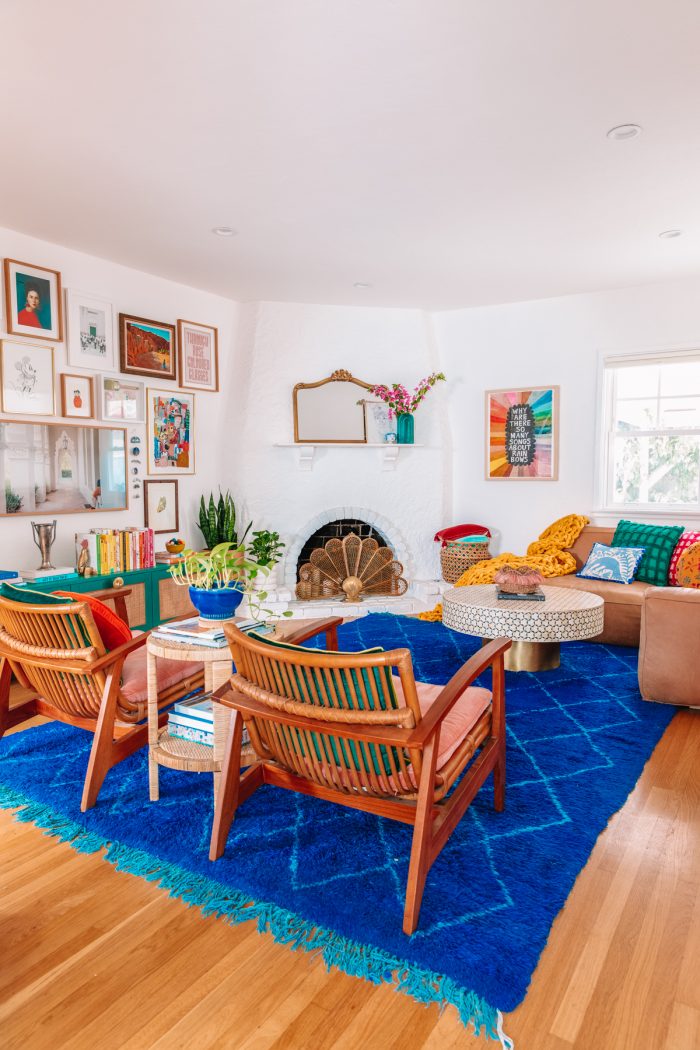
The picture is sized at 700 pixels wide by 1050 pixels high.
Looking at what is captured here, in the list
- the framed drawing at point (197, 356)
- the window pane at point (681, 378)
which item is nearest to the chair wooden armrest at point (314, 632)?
the framed drawing at point (197, 356)

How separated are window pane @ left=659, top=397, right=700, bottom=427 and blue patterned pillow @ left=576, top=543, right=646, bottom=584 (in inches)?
47.9

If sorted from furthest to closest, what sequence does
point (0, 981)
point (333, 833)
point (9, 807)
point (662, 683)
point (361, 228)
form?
point (361, 228) → point (662, 683) → point (9, 807) → point (333, 833) → point (0, 981)

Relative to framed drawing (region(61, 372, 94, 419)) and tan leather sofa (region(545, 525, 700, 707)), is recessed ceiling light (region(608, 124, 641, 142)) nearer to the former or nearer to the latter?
tan leather sofa (region(545, 525, 700, 707))

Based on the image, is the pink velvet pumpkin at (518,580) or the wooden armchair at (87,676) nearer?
the wooden armchair at (87,676)

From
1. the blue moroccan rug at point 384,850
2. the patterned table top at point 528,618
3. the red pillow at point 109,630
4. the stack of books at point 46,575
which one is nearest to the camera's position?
the blue moroccan rug at point 384,850

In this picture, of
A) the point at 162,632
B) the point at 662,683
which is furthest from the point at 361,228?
the point at 662,683

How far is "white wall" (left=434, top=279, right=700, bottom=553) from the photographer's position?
202 inches

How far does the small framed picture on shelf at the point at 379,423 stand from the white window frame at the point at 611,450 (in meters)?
1.73

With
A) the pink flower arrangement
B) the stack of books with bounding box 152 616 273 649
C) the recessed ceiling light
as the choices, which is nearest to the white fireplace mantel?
the pink flower arrangement

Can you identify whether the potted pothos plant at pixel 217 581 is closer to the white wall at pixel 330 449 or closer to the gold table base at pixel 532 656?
the gold table base at pixel 532 656

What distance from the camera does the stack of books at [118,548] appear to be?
4.17 m

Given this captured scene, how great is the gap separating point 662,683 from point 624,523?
1.91m

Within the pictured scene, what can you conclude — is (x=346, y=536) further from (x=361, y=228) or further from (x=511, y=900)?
(x=511, y=900)

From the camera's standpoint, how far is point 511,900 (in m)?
1.89
